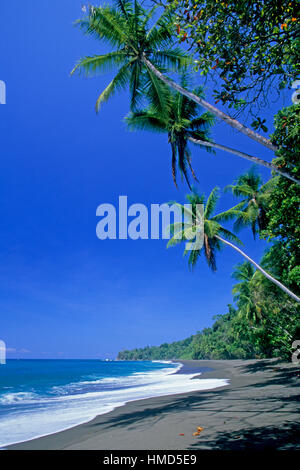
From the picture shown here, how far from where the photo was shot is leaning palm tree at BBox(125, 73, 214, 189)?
30.8 ft

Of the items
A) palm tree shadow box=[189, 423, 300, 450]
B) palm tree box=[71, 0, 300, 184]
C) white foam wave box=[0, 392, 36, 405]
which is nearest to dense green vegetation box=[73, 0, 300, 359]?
palm tree box=[71, 0, 300, 184]

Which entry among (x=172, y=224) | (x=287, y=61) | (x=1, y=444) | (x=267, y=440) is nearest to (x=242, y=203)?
(x=172, y=224)

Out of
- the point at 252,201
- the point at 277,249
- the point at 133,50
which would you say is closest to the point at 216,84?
the point at 133,50

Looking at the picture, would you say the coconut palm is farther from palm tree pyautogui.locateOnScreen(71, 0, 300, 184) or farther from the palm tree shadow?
the palm tree shadow

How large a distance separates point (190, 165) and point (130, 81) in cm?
331

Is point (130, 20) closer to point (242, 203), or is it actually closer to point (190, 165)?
point (190, 165)

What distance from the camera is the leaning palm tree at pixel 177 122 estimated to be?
9.38 meters

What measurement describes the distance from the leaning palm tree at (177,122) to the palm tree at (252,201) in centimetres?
654

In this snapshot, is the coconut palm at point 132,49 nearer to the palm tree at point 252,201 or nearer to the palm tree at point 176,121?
the palm tree at point 176,121

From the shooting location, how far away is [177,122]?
1007 centimetres

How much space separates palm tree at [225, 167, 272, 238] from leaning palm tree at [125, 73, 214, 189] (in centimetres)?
654

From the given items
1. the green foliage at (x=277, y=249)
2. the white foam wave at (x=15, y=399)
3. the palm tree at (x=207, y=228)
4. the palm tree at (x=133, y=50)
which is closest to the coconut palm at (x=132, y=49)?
the palm tree at (x=133, y=50)

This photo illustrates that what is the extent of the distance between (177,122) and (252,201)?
9620mm

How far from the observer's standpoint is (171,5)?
4484 millimetres
